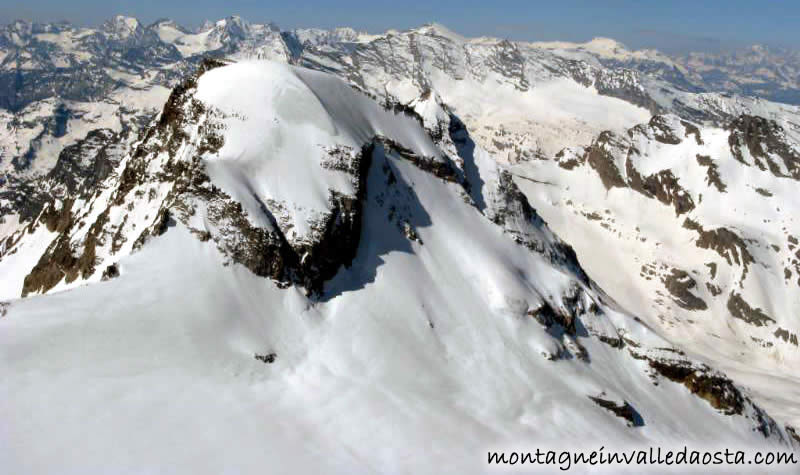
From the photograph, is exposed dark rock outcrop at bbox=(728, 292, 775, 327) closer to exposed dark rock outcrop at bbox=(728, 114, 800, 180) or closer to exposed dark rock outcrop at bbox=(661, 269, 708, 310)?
exposed dark rock outcrop at bbox=(661, 269, 708, 310)

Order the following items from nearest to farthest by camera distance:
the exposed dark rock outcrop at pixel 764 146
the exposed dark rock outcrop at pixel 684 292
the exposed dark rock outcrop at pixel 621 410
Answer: the exposed dark rock outcrop at pixel 621 410 → the exposed dark rock outcrop at pixel 684 292 → the exposed dark rock outcrop at pixel 764 146

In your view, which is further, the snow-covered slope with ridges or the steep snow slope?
the steep snow slope

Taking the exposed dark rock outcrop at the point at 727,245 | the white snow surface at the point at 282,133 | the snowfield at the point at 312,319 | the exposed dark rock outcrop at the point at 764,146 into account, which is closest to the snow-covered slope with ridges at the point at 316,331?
the snowfield at the point at 312,319

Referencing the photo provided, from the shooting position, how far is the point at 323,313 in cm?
4375

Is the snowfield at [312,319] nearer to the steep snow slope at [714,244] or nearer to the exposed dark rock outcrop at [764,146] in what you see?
the steep snow slope at [714,244]

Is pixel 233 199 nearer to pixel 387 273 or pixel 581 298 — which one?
pixel 387 273

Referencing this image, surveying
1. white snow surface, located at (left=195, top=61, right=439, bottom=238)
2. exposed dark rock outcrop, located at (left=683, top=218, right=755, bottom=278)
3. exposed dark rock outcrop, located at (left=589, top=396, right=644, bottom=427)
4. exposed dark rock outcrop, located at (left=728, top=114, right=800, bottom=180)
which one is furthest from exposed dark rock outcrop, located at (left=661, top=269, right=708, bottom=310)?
white snow surface, located at (left=195, top=61, right=439, bottom=238)

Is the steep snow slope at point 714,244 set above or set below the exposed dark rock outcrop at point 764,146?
below

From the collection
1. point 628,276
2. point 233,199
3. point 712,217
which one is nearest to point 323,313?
point 233,199

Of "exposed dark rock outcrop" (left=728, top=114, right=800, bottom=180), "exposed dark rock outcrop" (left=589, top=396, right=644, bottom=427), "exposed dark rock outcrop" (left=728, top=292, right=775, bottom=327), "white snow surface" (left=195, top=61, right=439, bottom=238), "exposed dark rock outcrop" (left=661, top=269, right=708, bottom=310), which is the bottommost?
"exposed dark rock outcrop" (left=728, top=292, right=775, bottom=327)

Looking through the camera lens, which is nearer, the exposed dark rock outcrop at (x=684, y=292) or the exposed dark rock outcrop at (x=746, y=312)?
the exposed dark rock outcrop at (x=746, y=312)

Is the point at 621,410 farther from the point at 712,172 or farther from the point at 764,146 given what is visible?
the point at 764,146

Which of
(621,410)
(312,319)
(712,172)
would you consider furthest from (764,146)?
(312,319)

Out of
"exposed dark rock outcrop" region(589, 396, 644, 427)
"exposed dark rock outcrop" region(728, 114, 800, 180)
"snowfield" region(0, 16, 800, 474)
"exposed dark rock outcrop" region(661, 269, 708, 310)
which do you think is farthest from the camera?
"exposed dark rock outcrop" region(728, 114, 800, 180)
